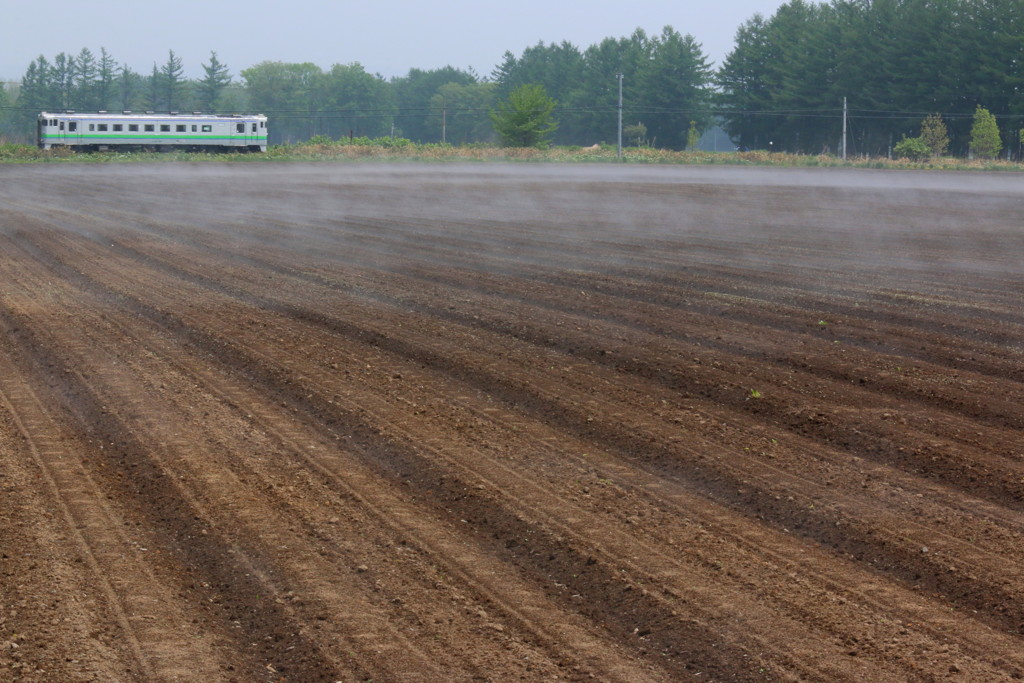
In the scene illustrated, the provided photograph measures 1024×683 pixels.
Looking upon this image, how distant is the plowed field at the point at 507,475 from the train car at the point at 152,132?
193 ft

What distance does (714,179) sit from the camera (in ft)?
191

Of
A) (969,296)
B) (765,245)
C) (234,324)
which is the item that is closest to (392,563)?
(234,324)

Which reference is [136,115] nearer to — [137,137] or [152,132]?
[152,132]

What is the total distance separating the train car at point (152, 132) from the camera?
72.1m

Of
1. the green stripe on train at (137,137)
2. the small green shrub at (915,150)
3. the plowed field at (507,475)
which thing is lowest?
the plowed field at (507,475)

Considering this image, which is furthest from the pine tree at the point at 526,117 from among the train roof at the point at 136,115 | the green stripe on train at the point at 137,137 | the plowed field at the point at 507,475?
the plowed field at the point at 507,475

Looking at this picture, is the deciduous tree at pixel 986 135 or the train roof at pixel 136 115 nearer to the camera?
the train roof at pixel 136 115

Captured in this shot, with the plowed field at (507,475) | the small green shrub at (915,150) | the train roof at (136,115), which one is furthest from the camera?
the small green shrub at (915,150)

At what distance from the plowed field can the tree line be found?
88373 mm

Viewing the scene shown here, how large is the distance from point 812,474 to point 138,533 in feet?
14.2

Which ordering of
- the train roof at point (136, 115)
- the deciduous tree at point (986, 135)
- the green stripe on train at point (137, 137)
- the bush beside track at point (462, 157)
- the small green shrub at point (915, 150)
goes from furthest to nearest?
the deciduous tree at point (986, 135)
the small green shrub at point (915, 150)
the train roof at point (136, 115)
the green stripe on train at point (137, 137)
the bush beside track at point (462, 157)

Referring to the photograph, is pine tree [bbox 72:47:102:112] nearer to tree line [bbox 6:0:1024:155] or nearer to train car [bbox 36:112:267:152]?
tree line [bbox 6:0:1024:155]

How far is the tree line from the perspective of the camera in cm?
10344

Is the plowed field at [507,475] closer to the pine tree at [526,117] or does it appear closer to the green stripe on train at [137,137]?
the green stripe on train at [137,137]
